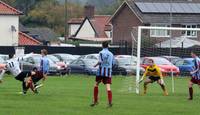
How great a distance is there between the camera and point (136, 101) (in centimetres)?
2597

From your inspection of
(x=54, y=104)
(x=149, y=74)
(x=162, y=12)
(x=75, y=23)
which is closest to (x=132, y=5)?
(x=162, y=12)

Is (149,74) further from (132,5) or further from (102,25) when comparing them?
(102,25)

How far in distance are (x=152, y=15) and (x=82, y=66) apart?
101ft

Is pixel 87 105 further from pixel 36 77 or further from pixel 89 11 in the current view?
pixel 89 11

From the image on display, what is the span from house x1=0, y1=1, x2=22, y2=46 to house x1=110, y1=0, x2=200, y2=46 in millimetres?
12398

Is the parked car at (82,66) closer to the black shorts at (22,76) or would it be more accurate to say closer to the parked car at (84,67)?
the parked car at (84,67)

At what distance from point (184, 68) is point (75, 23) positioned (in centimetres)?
6289

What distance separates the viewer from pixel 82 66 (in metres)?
52.2

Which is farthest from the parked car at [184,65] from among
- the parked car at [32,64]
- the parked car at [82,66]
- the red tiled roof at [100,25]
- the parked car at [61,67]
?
the red tiled roof at [100,25]

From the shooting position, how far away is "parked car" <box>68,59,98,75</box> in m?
51.9

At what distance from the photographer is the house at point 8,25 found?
248 feet

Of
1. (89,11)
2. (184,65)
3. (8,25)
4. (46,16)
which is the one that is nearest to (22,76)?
(184,65)

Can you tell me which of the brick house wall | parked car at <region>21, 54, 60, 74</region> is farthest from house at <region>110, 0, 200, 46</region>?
parked car at <region>21, 54, 60, 74</region>

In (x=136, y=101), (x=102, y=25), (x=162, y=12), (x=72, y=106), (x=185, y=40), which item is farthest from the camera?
(x=102, y=25)
